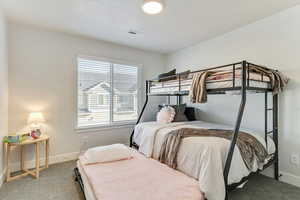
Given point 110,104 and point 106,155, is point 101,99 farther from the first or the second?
point 106,155

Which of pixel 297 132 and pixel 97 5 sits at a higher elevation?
pixel 97 5

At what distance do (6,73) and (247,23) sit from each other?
4.04 m

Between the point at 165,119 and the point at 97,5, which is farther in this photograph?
the point at 165,119

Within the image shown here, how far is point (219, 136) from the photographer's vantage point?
195 cm

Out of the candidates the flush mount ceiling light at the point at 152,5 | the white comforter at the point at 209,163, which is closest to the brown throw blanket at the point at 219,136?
the white comforter at the point at 209,163

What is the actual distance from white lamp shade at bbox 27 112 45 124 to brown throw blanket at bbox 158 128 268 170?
6.90ft

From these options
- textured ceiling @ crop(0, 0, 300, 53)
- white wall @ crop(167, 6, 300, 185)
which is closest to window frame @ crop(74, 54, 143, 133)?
textured ceiling @ crop(0, 0, 300, 53)

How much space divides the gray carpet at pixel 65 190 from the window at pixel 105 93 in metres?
1.16

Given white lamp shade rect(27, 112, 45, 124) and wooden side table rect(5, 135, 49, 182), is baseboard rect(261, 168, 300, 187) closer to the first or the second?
wooden side table rect(5, 135, 49, 182)

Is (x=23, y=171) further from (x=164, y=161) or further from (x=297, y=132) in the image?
(x=297, y=132)

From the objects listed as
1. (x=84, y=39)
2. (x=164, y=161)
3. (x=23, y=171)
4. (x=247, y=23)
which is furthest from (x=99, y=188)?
(x=247, y=23)

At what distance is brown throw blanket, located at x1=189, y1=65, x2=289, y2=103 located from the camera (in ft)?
6.70

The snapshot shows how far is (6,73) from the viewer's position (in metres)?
2.47

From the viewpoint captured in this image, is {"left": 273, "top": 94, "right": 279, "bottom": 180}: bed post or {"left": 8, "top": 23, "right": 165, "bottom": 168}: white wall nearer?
{"left": 273, "top": 94, "right": 279, "bottom": 180}: bed post
